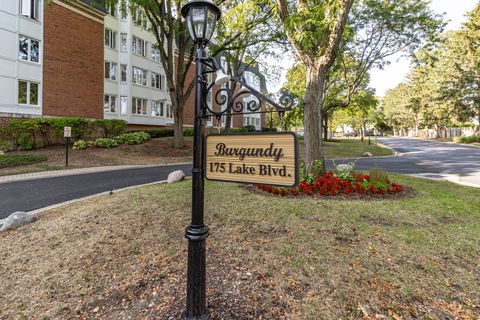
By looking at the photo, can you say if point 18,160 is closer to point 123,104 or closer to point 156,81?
point 123,104

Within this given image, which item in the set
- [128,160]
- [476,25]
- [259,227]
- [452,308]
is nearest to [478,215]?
[452,308]

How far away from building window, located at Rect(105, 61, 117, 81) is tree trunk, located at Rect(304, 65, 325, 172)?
20.0 metres

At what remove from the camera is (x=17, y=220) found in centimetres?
466

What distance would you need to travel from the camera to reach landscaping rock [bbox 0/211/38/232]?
179 inches

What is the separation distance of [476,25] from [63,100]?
42.5 metres

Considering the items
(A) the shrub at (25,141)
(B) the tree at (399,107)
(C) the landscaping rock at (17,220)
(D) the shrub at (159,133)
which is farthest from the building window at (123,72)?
(B) the tree at (399,107)

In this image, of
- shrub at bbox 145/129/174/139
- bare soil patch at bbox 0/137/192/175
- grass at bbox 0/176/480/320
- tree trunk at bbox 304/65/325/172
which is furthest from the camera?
shrub at bbox 145/129/174/139

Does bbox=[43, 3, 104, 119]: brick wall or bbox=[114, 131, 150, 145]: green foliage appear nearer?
bbox=[43, 3, 104, 119]: brick wall

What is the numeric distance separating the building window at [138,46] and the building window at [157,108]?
4.42 meters

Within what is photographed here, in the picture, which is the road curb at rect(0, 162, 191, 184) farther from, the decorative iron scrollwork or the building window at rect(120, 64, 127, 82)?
the building window at rect(120, 64, 127, 82)

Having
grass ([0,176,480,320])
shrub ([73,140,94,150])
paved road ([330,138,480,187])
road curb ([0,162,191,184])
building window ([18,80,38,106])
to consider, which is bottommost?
grass ([0,176,480,320])

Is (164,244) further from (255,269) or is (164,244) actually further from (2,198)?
(2,198)

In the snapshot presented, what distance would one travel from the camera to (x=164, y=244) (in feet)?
11.9

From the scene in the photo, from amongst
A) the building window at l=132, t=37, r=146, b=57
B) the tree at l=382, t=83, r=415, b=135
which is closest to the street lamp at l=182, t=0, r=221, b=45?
the building window at l=132, t=37, r=146, b=57
